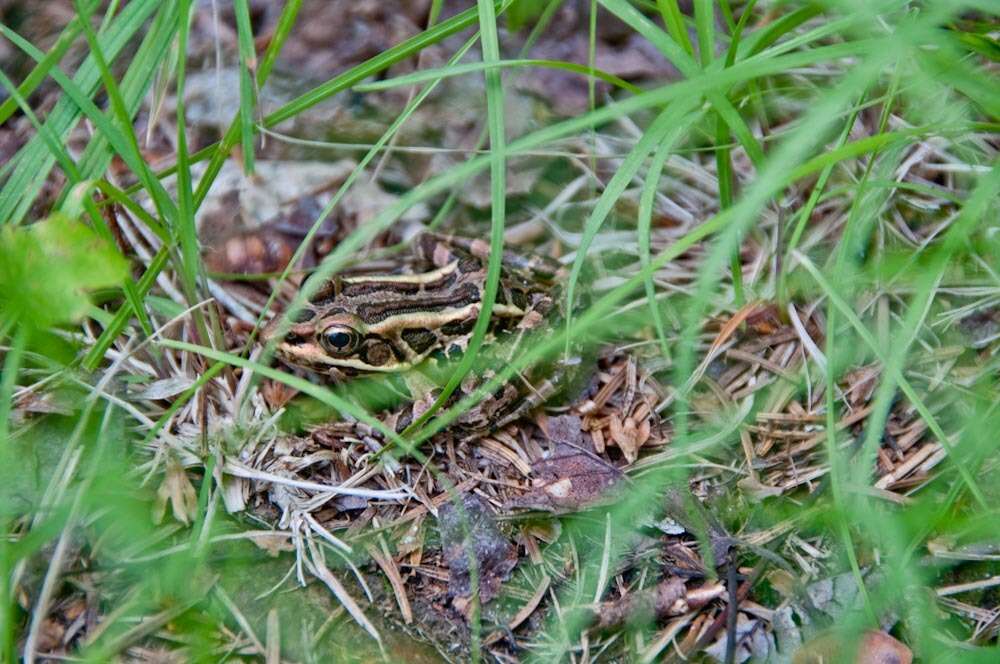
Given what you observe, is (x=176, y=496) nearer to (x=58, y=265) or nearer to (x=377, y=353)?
(x=58, y=265)

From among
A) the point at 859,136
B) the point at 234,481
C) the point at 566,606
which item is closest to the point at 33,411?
the point at 234,481

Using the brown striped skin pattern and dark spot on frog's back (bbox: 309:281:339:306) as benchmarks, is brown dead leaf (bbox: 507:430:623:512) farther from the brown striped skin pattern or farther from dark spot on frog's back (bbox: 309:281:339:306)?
dark spot on frog's back (bbox: 309:281:339:306)

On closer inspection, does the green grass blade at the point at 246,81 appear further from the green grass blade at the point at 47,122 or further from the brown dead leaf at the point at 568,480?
the brown dead leaf at the point at 568,480

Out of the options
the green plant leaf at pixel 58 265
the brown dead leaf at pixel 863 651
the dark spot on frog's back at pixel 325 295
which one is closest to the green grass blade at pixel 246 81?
the green plant leaf at pixel 58 265

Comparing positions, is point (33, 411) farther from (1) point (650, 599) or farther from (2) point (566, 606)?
(1) point (650, 599)

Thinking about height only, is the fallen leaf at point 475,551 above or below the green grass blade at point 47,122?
below

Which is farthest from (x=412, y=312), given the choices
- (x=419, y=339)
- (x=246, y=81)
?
(x=246, y=81)
